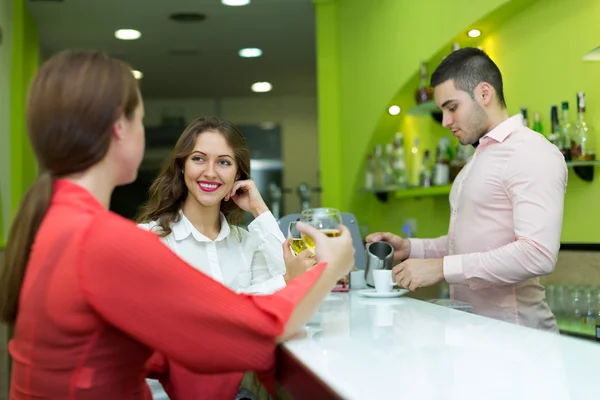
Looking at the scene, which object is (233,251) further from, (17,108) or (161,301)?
(17,108)

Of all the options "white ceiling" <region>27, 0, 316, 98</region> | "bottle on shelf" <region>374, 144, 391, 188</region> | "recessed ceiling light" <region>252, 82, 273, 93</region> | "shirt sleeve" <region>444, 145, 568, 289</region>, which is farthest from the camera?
"recessed ceiling light" <region>252, 82, 273, 93</region>

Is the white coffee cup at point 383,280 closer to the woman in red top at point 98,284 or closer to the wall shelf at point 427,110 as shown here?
the woman in red top at point 98,284

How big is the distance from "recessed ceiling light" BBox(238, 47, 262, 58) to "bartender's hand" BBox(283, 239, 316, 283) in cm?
562

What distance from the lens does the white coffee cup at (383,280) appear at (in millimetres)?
2166

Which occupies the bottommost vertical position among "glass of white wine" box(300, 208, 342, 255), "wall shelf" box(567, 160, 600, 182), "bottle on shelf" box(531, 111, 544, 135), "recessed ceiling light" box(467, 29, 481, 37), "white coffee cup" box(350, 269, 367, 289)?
"white coffee cup" box(350, 269, 367, 289)

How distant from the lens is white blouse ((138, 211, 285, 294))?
2287mm

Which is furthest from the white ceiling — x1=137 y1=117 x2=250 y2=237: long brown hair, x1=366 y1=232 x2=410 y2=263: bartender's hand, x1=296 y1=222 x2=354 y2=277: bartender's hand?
x1=296 y1=222 x2=354 y2=277: bartender's hand

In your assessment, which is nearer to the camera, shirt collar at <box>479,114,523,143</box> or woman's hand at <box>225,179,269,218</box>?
shirt collar at <box>479,114,523,143</box>

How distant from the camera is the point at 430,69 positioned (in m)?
4.20

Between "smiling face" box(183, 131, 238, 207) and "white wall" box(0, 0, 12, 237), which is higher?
"white wall" box(0, 0, 12, 237)

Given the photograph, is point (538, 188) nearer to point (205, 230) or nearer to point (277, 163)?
point (205, 230)

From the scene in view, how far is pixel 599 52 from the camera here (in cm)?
261

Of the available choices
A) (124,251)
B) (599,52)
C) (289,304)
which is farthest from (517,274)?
(124,251)

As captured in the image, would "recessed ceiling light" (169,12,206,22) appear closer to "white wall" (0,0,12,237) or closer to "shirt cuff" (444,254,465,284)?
"white wall" (0,0,12,237)
